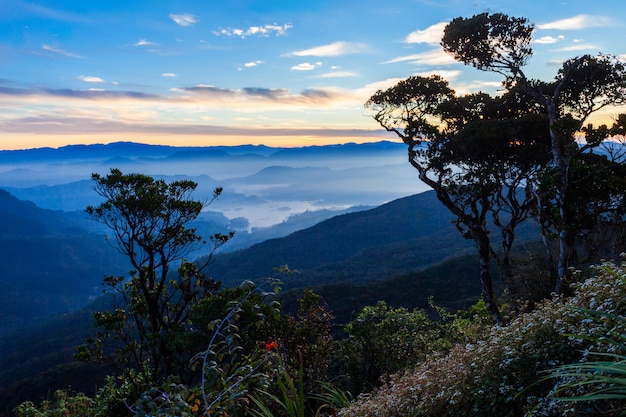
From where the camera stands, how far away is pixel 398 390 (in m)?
4.32

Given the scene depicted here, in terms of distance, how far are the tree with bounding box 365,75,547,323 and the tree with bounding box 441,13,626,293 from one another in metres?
0.76

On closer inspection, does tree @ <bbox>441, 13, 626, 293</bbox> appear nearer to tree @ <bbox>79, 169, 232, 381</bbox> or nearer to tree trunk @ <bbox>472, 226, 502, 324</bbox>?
tree trunk @ <bbox>472, 226, 502, 324</bbox>

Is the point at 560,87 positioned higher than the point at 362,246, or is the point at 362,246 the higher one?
the point at 560,87

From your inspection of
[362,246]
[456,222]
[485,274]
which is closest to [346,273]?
[362,246]

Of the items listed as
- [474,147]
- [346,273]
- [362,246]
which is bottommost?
[362,246]

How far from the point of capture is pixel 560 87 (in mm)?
11281

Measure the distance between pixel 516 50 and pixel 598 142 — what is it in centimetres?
351

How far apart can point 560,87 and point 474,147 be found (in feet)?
8.14

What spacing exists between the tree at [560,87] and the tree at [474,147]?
2.49 ft

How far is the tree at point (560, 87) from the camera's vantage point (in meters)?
10.2

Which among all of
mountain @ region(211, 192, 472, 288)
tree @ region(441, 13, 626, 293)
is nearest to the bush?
tree @ region(441, 13, 626, 293)

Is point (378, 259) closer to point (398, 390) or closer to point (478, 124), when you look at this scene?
point (478, 124)

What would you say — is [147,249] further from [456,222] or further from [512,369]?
[512,369]

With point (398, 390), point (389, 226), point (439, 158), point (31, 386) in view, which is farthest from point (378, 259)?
point (398, 390)
